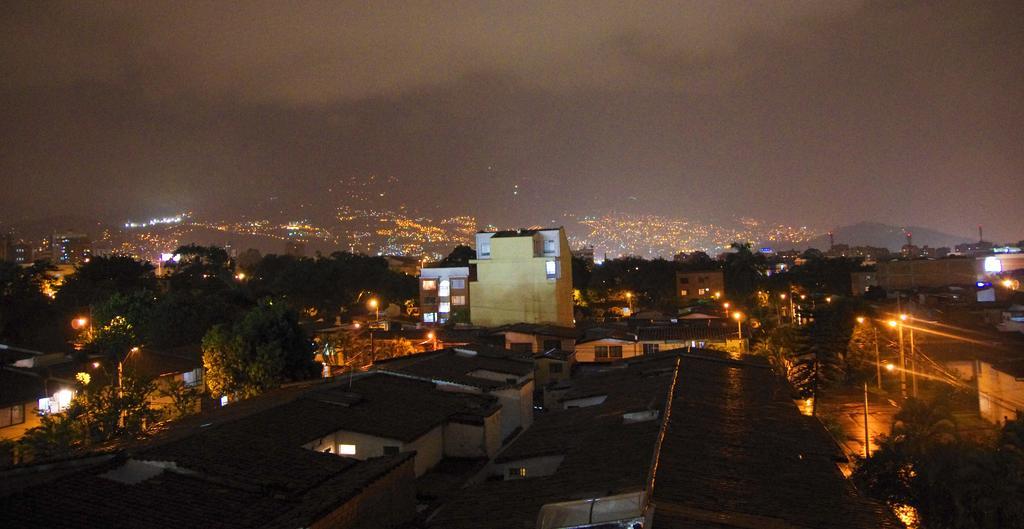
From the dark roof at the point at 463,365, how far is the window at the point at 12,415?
11369 millimetres

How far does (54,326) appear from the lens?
44.5 metres

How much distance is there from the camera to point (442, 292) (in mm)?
55719

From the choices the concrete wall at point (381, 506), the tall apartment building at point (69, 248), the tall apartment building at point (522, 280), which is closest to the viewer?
the concrete wall at point (381, 506)

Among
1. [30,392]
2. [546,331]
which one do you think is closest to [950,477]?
[546,331]

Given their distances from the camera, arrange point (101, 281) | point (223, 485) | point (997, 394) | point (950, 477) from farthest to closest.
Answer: point (101, 281) < point (997, 394) < point (950, 477) < point (223, 485)

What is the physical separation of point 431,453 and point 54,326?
41.6 metres

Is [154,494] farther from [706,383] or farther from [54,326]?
[54,326]

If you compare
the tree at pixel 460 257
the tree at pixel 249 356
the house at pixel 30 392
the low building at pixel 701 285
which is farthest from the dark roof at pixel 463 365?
the tree at pixel 460 257

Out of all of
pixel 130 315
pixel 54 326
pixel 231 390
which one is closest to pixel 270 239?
pixel 54 326

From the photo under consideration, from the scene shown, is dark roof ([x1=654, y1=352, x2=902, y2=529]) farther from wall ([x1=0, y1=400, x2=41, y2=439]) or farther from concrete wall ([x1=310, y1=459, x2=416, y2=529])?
wall ([x1=0, y1=400, x2=41, y2=439])

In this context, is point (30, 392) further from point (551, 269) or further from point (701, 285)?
point (701, 285)

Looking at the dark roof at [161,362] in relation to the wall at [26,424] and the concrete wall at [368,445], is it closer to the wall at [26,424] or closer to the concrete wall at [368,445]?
the wall at [26,424]

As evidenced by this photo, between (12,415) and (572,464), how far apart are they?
65.9ft

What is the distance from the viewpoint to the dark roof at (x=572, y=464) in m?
8.11
